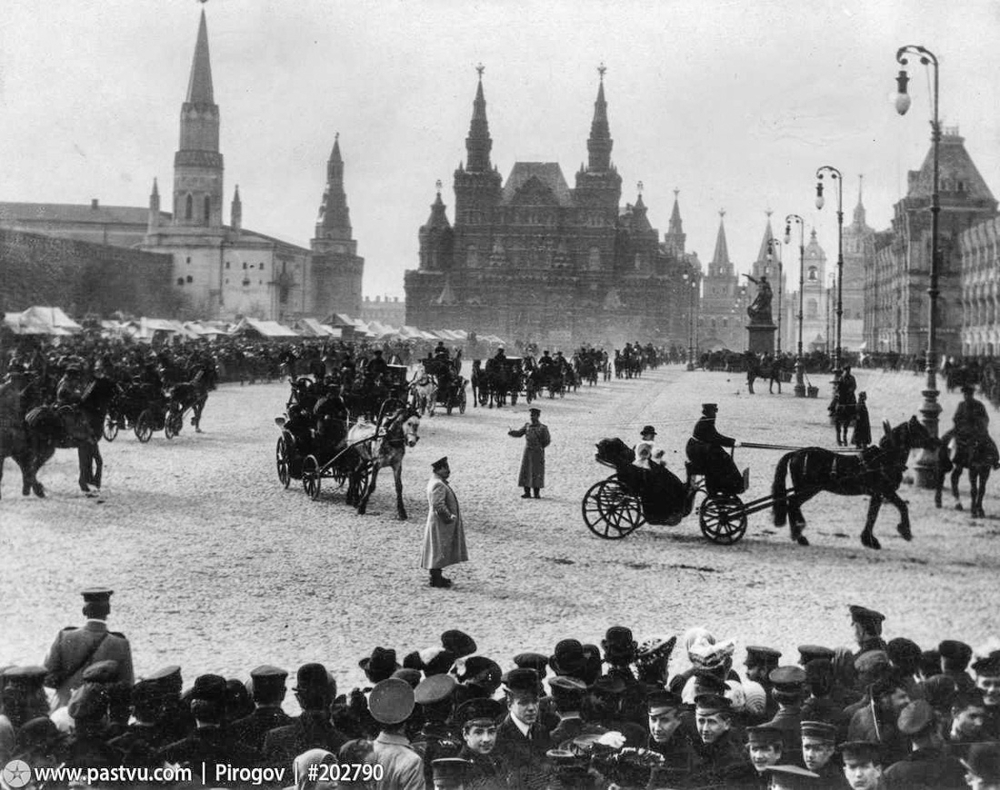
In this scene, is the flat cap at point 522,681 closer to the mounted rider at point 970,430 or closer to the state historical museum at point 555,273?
the mounted rider at point 970,430

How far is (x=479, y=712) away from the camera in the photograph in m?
5.18

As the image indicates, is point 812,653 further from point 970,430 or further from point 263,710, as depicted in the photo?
point 263,710

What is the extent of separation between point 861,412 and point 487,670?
436cm

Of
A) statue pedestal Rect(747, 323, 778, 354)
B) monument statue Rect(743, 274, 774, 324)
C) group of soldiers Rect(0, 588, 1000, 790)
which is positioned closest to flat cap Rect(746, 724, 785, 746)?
group of soldiers Rect(0, 588, 1000, 790)

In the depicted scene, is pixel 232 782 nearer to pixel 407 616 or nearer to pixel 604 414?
pixel 407 616

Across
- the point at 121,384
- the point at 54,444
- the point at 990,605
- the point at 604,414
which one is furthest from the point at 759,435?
the point at 121,384

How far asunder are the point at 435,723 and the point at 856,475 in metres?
4.18

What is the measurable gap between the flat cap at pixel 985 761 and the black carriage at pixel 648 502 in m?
3.31

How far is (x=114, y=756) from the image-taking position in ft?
17.1

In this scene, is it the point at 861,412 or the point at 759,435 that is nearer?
the point at 861,412

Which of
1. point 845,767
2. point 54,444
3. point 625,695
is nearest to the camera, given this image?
point 845,767

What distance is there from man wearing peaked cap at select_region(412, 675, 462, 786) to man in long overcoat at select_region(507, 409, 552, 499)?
3.97 meters

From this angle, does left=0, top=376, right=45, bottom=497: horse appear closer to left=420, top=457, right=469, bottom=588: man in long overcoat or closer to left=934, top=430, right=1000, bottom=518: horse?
left=420, top=457, right=469, bottom=588: man in long overcoat

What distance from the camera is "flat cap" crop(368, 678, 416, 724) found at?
5.06 meters
